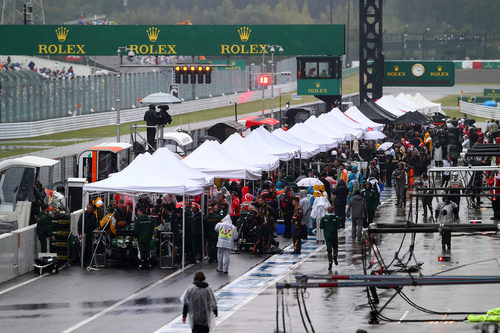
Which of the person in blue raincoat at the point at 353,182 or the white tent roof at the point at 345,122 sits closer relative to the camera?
the person in blue raincoat at the point at 353,182

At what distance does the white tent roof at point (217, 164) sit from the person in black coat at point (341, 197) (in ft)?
7.74

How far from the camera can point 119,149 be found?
34.2 m

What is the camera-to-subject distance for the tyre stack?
22.9m

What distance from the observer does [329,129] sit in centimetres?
4069

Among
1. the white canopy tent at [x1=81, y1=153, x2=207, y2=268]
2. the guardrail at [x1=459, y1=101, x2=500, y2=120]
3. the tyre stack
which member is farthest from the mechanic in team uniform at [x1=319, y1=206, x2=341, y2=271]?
the guardrail at [x1=459, y1=101, x2=500, y2=120]

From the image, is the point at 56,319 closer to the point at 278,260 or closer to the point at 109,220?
the point at 109,220

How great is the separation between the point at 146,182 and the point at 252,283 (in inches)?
155

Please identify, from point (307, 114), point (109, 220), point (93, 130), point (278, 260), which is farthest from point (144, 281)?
point (93, 130)

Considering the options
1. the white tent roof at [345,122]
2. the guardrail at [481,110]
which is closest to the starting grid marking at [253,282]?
the white tent roof at [345,122]

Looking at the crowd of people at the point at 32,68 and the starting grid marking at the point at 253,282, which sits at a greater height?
the crowd of people at the point at 32,68

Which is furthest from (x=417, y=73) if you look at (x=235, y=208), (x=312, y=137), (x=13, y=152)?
(x=235, y=208)

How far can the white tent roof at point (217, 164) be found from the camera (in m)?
27.4

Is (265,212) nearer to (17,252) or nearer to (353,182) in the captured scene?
(353,182)

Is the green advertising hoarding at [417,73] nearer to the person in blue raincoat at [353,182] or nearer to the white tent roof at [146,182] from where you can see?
the person in blue raincoat at [353,182]
